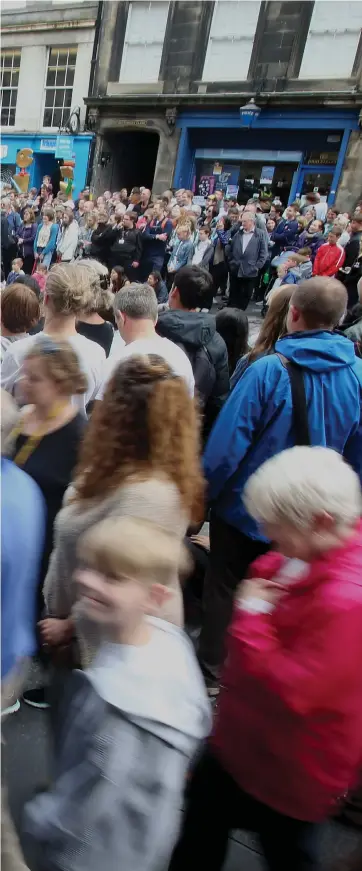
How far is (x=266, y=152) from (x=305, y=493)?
17299 millimetres

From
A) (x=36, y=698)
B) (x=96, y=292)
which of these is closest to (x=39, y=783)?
(x=36, y=698)

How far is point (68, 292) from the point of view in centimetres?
263

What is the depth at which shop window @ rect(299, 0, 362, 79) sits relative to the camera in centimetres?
1450

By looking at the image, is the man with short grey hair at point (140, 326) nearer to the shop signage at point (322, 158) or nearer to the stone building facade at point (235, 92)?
the stone building facade at point (235, 92)

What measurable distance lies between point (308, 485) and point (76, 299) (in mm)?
1725

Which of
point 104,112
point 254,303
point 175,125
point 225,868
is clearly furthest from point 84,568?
point 104,112

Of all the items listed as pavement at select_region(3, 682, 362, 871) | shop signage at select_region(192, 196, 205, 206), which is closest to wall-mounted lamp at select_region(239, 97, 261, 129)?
shop signage at select_region(192, 196, 205, 206)

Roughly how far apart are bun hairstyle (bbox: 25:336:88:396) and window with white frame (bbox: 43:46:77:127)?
20746mm

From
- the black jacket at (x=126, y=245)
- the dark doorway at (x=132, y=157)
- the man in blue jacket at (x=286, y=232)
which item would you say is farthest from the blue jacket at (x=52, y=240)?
the dark doorway at (x=132, y=157)

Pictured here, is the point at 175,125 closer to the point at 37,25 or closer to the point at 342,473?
the point at 37,25

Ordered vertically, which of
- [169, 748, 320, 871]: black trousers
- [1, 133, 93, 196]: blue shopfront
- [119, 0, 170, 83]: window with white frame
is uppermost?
[119, 0, 170, 83]: window with white frame

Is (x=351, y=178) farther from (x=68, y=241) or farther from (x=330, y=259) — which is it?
(x=68, y=241)

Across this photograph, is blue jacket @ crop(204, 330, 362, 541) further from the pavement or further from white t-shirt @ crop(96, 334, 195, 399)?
the pavement

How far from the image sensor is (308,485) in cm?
125
